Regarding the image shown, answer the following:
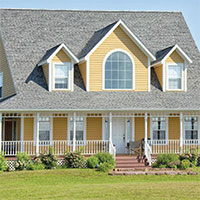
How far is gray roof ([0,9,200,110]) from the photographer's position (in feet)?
118

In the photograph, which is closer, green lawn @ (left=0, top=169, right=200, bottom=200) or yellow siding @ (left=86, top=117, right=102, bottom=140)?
green lawn @ (left=0, top=169, right=200, bottom=200)

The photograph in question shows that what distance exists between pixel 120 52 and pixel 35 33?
5.99m

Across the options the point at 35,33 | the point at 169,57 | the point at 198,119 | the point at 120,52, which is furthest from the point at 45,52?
the point at 198,119

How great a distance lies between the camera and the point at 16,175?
32.0 m

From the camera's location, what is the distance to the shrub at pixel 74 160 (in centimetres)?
3431

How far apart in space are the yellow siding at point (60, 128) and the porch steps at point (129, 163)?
3.45 m

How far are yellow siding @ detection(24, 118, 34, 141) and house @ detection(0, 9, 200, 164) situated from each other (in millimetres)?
58

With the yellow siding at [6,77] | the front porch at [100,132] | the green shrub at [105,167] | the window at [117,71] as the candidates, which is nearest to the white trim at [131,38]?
the window at [117,71]

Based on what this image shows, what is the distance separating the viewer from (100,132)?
122ft

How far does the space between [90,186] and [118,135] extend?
9335mm

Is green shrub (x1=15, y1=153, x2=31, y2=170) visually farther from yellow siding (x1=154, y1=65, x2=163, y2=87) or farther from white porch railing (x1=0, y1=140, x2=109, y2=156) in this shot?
yellow siding (x1=154, y1=65, x2=163, y2=87)

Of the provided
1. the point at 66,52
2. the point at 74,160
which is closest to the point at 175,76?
the point at 66,52

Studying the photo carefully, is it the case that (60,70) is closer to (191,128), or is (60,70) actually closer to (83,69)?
(83,69)

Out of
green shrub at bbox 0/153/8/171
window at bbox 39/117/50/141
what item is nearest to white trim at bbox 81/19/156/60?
window at bbox 39/117/50/141
